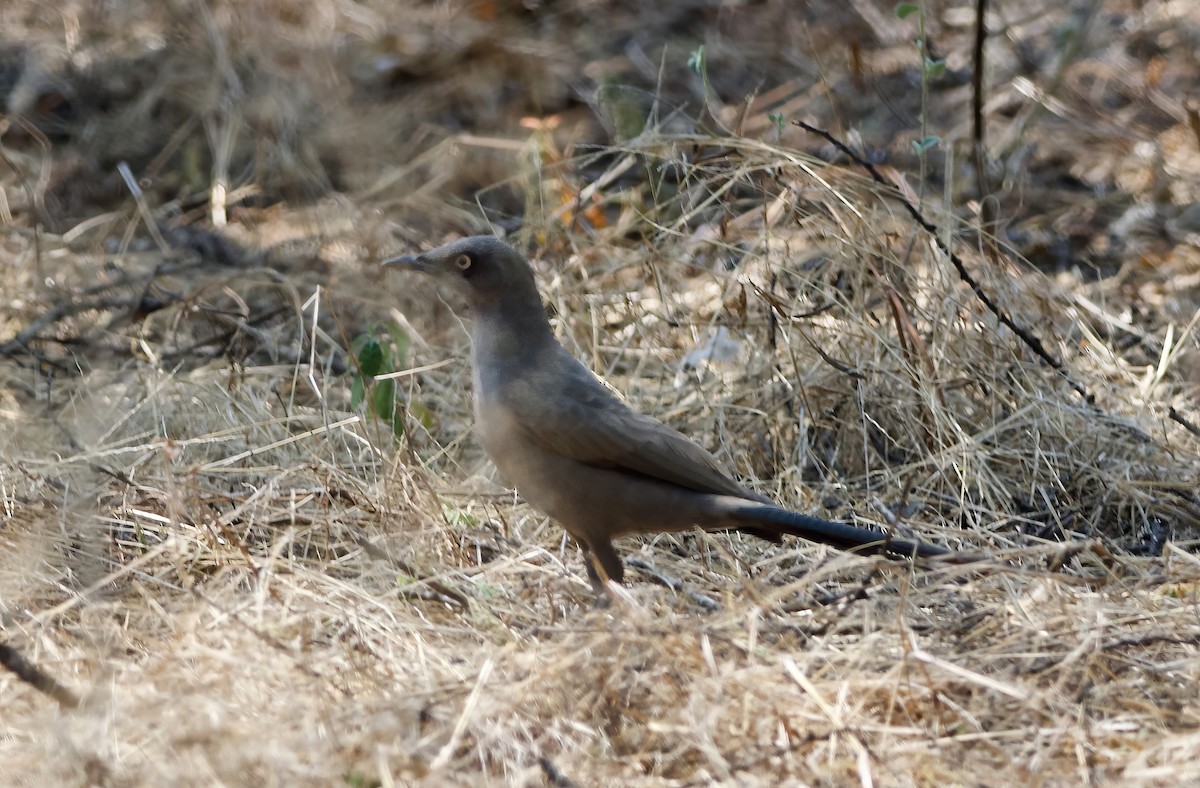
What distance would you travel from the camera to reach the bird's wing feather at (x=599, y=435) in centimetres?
375

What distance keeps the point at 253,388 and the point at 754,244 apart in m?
2.05

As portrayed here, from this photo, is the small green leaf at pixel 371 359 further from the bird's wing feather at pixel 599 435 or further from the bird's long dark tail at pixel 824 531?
the bird's long dark tail at pixel 824 531

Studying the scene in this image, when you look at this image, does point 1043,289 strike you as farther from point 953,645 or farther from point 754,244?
point 953,645

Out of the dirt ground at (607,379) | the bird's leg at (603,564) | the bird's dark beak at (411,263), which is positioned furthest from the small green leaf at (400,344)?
the bird's leg at (603,564)

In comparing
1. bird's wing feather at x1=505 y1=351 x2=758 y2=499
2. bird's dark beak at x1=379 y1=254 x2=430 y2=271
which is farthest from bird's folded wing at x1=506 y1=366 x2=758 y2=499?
bird's dark beak at x1=379 y1=254 x2=430 y2=271

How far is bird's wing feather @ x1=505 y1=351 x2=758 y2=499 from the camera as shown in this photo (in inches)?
148

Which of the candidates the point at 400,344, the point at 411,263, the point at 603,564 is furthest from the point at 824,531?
the point at 400,344

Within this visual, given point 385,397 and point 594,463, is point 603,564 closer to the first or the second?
point 594,463

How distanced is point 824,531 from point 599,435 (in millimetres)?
675

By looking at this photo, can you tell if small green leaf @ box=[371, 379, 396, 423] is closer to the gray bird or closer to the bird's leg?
the gray bird

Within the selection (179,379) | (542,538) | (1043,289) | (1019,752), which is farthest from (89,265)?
(1019,752)

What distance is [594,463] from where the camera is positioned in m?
3.79

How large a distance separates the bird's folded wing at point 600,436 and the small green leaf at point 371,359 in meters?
0.92

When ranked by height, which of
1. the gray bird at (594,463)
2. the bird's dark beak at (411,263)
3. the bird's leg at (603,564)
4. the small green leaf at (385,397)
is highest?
the bird's dark beak at (411,263)
